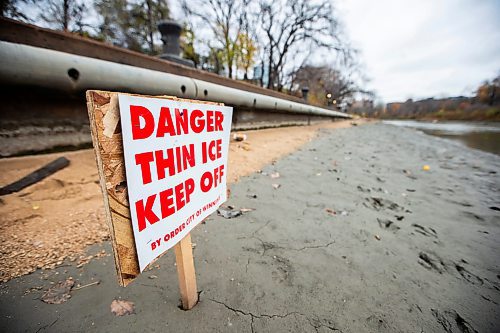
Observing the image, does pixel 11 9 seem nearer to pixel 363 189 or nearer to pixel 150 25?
pixel 150 25

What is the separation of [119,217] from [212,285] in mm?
677

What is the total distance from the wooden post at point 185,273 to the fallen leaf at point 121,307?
9.3 inches

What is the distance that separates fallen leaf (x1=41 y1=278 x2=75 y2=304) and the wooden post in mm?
559

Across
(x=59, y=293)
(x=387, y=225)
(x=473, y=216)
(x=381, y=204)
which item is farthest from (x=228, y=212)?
(x=473, y=216)

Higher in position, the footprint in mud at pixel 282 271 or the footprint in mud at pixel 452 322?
the footprint in mud at pixel 282 271

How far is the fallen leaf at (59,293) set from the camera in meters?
0.93

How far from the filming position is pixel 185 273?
0.89 meters

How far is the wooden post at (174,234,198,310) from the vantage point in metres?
0.87

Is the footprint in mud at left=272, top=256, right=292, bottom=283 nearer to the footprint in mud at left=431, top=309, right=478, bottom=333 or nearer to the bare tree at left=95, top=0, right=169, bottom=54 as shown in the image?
the footprint in mud at left=431, top=309, right=478, bottom=333

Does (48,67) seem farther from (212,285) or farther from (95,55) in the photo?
→ (212,285)

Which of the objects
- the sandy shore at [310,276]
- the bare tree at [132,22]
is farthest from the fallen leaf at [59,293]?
the bare tree at [132,22]

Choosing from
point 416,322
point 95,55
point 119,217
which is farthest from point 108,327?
point 95,55

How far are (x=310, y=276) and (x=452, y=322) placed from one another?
0.64m

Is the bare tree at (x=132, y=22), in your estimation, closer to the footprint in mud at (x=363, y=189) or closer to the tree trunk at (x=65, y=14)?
the tree trunk at (x=65, y=14)
